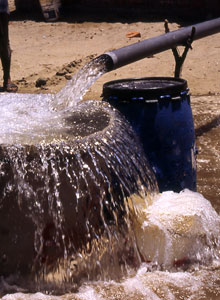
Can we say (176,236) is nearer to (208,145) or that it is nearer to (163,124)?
(163,124)

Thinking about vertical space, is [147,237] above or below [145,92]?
below

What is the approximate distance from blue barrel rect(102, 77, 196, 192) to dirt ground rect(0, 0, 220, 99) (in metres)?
3.92

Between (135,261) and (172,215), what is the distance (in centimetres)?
33

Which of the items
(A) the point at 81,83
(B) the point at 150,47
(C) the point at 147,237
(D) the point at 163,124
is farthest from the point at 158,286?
(B) the point at 150,47

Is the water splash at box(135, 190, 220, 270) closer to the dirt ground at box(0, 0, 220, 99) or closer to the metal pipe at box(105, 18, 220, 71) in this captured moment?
the metal pipe at box(105, 18, 220, 71)

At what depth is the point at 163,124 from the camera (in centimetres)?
295

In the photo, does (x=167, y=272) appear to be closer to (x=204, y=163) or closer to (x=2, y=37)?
(x=204, y=163)

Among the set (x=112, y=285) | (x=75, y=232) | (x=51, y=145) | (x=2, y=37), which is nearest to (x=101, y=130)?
(x=51, y=145)

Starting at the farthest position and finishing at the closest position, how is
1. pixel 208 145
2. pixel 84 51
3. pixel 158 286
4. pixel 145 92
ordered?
pixel 84 51, pixel 208 145, pixel 145 92, pixel 158 286

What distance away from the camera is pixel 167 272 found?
264cm

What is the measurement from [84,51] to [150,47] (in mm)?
6696

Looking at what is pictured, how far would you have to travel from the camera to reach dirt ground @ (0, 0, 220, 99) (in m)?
7.87

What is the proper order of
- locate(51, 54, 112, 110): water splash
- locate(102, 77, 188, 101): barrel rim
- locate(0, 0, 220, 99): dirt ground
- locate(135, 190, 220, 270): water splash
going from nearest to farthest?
locate(135, 190, 220, 270): water splash → locate(102, 77, 188, 101): barrel rim → locate(51, 54, 112, 110): water splash → locate(0, 0, 220, 99): dirt ground

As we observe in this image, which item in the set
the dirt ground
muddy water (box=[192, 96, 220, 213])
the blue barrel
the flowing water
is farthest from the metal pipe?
the dirt ground
